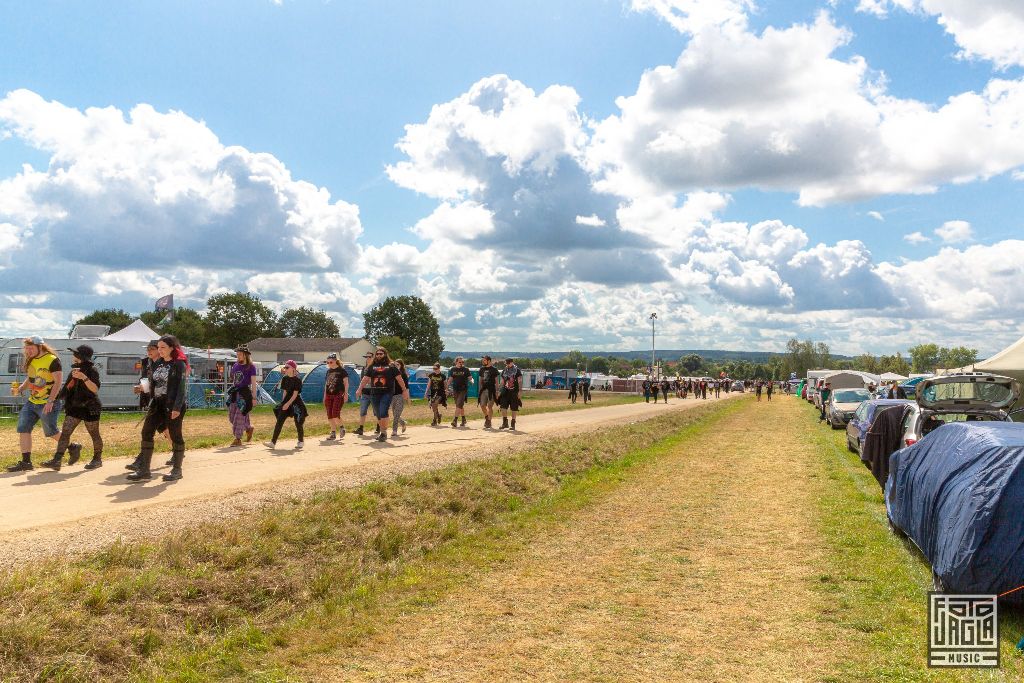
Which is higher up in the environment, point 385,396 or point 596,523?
point 385,396

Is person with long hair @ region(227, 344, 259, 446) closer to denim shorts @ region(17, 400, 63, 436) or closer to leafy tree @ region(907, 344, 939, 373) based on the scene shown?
denim shorts @ region(17, 400, 63, 436)

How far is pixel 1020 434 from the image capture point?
19.3ft

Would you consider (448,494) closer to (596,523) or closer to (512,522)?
(512,522)

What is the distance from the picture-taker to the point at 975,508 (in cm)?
550

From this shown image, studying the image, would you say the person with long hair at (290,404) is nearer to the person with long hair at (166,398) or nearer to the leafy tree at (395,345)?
the person with long hair at (166,398)

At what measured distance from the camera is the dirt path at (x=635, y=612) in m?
4.98

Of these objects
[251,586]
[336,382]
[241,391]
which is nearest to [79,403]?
[241,391]

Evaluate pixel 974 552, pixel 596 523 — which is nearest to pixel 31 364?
pixel 596 523

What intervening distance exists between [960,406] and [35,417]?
1265 cm

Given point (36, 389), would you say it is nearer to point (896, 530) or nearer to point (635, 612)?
point (635, 612)

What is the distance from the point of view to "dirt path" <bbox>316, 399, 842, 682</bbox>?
4977 mm

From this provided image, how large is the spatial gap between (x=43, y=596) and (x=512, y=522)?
19.2 ft

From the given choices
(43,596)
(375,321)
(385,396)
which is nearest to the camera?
(43,596)

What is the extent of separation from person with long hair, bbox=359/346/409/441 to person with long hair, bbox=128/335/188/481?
5529mm
